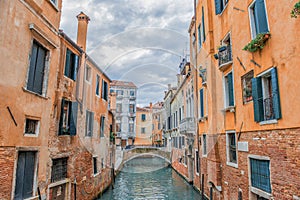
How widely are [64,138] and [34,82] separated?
2755 mm

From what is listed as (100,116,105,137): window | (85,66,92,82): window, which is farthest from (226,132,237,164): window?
(100,116,105,137): window

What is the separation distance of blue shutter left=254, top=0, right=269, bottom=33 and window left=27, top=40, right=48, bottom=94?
21.1ft

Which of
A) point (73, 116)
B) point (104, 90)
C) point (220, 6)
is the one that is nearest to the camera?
point (73, 116)

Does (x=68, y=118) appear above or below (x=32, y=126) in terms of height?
above

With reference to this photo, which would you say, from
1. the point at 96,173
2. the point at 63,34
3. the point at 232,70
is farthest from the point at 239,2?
the point at 96,173

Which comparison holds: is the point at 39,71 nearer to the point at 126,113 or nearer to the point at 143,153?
the point at 143,153

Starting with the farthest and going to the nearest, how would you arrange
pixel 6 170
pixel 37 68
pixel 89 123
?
pixel 89 123 < pixel 37 68 < pixel 6 170

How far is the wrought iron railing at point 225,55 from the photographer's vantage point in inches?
318

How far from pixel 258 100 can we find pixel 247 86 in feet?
3.60

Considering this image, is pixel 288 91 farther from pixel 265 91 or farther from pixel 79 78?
pixel 79 78

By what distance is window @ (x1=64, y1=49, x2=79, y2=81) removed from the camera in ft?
27.6

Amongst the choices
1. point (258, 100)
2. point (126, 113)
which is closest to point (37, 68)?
point (258, 100)

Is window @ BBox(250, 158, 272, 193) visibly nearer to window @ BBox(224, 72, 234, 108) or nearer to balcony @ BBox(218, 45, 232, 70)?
window @ BBox(224, 72, 234, 108)

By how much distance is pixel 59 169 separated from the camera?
7914mm
